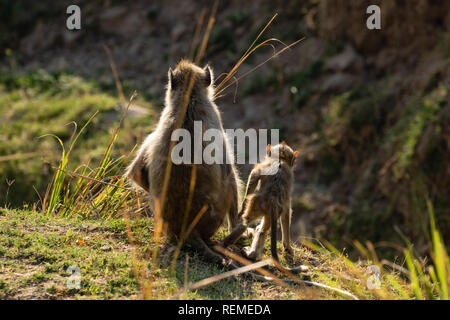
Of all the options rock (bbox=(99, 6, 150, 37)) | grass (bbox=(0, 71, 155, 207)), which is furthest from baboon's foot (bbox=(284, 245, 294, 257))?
rock (bbox=(99, 6, 150, 37))

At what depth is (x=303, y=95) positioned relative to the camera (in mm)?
13180

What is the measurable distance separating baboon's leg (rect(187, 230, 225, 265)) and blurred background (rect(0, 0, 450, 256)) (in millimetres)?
3210

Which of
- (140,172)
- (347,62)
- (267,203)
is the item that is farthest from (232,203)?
(347,62)

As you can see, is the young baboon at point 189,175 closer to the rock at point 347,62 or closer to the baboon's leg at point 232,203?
the baboon's leg at point 232,203

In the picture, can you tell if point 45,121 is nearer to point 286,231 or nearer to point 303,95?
point 303,95

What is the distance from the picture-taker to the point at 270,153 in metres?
5.70

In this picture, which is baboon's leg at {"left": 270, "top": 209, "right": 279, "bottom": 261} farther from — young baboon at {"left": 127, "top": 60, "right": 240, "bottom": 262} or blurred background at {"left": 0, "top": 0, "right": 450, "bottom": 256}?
blurred background at {"left": 0, "top": 0, "right": 450, "bottom": 256}

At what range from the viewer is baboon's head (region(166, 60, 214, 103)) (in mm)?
5336

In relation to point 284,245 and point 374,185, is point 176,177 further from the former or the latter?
point 374,185

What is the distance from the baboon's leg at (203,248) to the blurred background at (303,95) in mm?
3210

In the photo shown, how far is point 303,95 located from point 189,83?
26.7 feet
